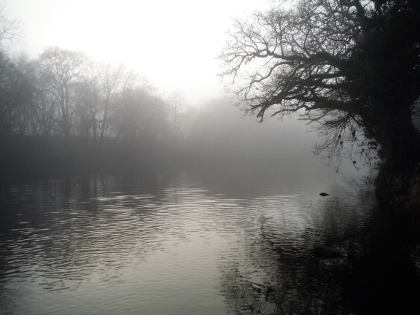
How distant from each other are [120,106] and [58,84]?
45.1 ft

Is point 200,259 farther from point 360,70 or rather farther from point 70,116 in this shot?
point 70,116

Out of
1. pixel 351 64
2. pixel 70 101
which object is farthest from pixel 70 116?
pixel 351 64

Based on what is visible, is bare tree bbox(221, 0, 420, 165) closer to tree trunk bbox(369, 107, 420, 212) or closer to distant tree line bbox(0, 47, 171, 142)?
tree trunk bbox(369, 107, 420, 212)

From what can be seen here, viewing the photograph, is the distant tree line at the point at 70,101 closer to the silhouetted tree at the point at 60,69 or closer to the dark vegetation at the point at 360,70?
the silhouetted tree at the point at 60,69

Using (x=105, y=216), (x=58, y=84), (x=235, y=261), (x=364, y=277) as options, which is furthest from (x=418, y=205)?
(x=58, y=84)

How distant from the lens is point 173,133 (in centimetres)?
9881

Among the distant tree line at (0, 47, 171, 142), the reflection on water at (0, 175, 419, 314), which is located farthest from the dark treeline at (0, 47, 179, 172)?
the reflection on water at (0, 175, 419, 314)

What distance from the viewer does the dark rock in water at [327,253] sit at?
17.2 meters

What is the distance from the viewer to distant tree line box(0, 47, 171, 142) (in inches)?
2324

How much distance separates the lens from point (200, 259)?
58.0ft

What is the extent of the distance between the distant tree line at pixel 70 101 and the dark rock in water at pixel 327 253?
171 feet

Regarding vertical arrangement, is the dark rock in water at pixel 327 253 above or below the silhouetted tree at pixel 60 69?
below

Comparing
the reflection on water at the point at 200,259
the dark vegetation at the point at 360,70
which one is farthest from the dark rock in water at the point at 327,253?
the dark vegetation at the point at 360,70

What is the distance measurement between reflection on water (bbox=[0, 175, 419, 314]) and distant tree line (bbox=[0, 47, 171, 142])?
104 ft
